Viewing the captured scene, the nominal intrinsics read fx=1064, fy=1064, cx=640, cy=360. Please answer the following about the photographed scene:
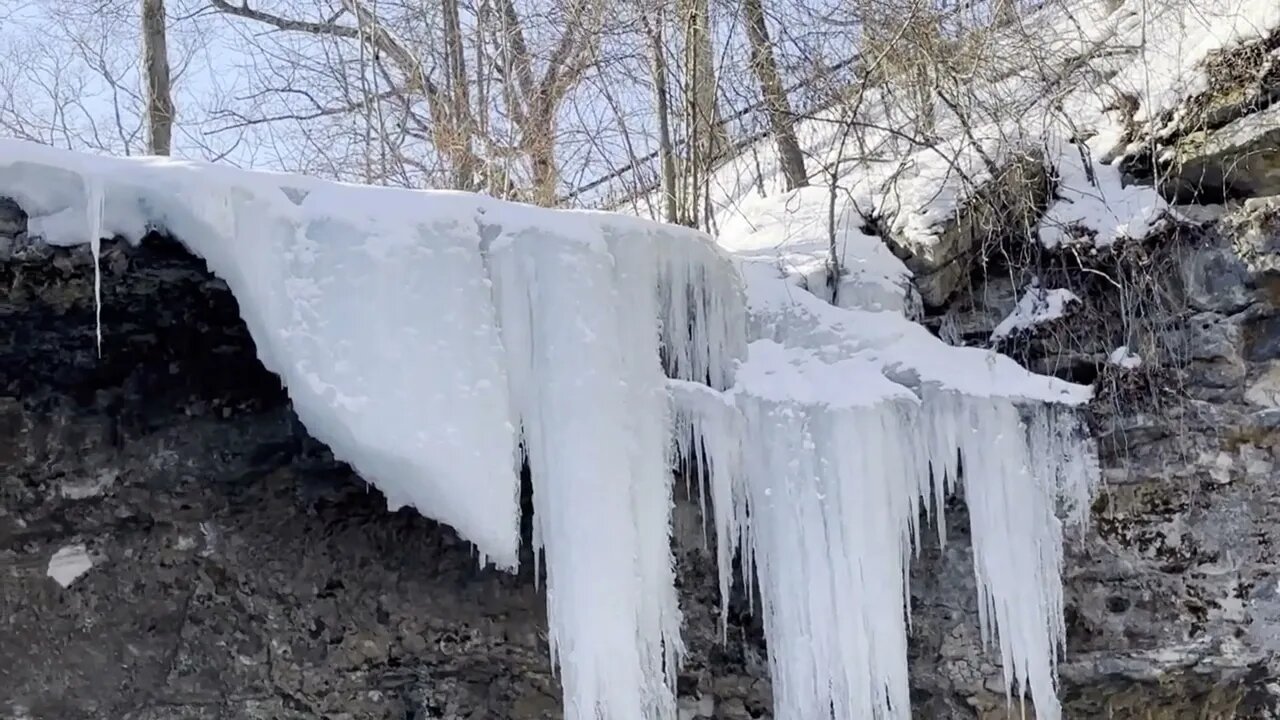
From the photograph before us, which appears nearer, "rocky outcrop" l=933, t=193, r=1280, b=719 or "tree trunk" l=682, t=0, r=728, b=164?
"rocky outcrop" l=933, t=193, r=1280, b=719

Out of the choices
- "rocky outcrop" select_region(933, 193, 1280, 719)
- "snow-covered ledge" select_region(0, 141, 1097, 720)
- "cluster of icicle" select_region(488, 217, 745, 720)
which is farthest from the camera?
Answer: "rocky outcrop" select_region(933, 193, 1280, 719)

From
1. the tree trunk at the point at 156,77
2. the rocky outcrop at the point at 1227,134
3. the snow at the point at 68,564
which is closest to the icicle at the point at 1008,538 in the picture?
the rocky outcrop at the point at 1227,134

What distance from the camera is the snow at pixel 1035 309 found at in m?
3.72

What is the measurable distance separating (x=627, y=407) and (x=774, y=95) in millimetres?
2033

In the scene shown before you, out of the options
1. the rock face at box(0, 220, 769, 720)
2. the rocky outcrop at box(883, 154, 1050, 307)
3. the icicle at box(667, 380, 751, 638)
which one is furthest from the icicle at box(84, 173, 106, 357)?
the rocky outcrop at box(883, 154, 1050, 307)

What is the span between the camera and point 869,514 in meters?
3.32

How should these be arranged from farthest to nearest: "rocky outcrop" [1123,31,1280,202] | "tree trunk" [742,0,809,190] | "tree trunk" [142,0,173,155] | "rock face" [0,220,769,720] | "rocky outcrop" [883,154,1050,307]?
1. "tree trunk" [142,0,173,155]
2. "tree trunk" [742,0,809,190]
3. "rocky outcrop" [883,154,1050,307]
4. "rocky outcrop" [1123,31,1280,202]
5. "rock face" [0,220,769,720]

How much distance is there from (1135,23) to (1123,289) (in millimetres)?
1360

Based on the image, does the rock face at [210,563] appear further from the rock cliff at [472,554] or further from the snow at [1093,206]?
the snow at [1093,206]

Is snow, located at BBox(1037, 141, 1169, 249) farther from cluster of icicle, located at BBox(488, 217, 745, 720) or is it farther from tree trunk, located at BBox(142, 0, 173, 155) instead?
A: tree trunk, located at BBox(142, 0, 173, 155)

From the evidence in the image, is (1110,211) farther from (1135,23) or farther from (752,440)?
(752,440)

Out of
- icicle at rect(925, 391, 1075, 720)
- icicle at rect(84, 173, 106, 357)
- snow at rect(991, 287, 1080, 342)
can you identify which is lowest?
icicle at rect(925, 391, 1075, 720)

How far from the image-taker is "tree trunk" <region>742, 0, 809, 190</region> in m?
4.55

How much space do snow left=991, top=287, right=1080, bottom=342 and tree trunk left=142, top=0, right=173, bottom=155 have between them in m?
4.41
